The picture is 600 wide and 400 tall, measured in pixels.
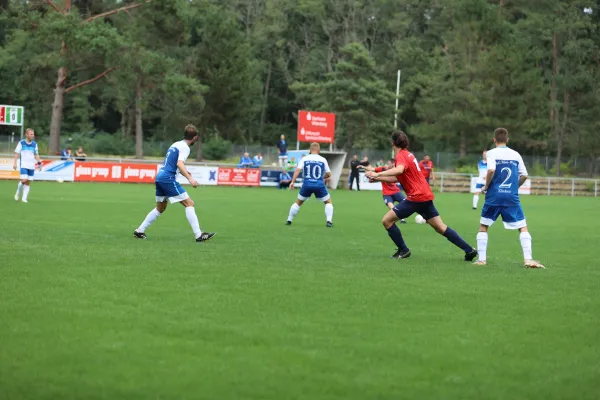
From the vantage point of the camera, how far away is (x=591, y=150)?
6869cm

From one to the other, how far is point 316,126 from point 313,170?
107ft

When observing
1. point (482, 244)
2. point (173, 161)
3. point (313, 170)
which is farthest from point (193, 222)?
point (313, 170)

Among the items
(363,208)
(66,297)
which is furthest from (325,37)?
(66,297)

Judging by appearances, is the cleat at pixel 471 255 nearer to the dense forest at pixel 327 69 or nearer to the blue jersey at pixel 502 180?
the blue jersey at pixel 502 180

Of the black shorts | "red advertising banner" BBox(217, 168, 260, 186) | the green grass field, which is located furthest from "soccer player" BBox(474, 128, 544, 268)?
"red advertising banner" BBox(217, 168, 260, 186)

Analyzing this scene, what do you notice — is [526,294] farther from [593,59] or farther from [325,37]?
[325,37]

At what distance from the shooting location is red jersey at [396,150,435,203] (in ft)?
41.2

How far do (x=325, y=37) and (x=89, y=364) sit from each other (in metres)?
84.0

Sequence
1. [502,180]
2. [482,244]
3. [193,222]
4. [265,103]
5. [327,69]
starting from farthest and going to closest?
[265,103]
[327,69]
[193,222]
[482,244]
[502,180]

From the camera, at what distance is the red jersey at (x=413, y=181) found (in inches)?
494

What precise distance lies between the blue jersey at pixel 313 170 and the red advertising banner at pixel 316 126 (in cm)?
3125

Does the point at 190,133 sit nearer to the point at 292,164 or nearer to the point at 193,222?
the point at 193,222

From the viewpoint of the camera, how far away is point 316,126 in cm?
5188

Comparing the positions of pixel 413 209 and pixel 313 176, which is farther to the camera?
pixel 313 176
